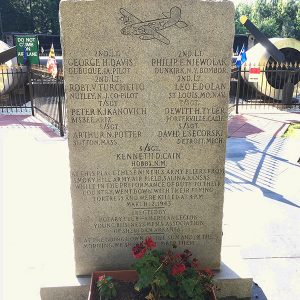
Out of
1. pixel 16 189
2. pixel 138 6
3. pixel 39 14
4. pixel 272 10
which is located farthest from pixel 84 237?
pixel 272 10

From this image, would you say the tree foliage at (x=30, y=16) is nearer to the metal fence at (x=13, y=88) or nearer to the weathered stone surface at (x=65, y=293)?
the metal fence at (x=13, y=88)

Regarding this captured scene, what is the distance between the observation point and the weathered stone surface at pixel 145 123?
3.13 meters

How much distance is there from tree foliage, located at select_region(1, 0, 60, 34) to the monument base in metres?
46.8

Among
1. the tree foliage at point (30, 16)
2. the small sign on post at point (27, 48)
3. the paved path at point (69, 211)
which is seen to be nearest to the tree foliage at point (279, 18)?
the tree foliage at point (30, 16)

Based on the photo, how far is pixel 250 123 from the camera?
11.6 m

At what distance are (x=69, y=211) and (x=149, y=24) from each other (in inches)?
A: 135

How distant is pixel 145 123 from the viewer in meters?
3.41

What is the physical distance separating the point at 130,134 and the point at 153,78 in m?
0.53

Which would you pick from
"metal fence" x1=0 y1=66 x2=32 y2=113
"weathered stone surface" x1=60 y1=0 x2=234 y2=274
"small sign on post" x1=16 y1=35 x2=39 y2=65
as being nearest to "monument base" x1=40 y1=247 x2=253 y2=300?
"weathered stone surface" x1=60 y1=0 x2=234 y2=274

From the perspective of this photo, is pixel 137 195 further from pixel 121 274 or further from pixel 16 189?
pixel 16 189

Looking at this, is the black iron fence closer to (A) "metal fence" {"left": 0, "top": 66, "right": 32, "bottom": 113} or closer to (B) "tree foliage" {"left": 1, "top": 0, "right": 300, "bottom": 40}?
(A) "metal fence" {"left": 0, "top": 66, "right": 32, "bottom": 113}

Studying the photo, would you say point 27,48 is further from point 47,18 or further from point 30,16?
point 47,18

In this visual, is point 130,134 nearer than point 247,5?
Yes

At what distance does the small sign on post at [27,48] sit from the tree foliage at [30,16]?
114ft
